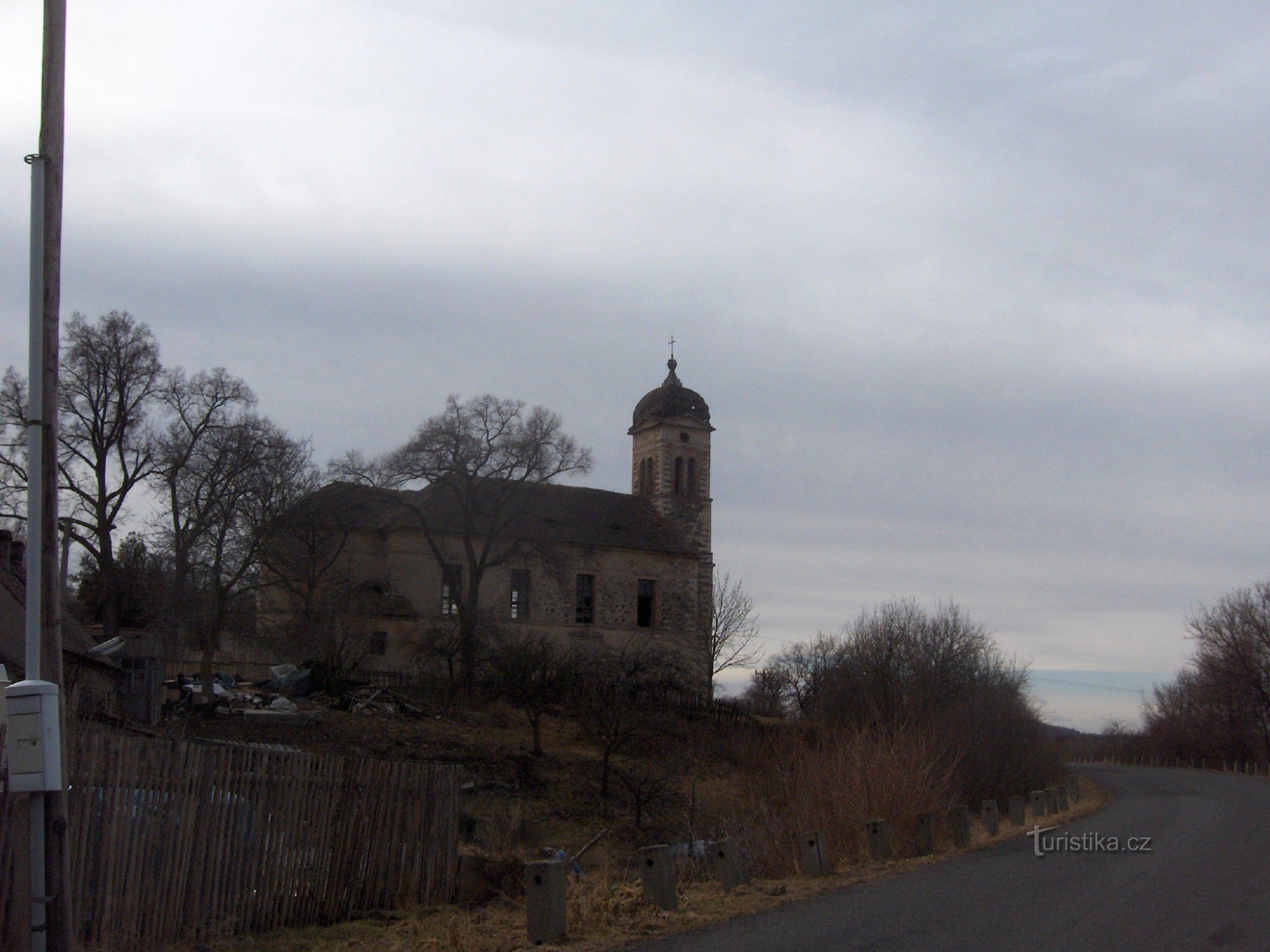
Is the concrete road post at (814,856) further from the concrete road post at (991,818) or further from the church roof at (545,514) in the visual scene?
the church roof at (545,514)

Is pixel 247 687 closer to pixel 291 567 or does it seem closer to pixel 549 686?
pixel 291 567

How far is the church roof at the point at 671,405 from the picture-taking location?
67.8 metres

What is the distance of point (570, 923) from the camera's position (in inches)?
419

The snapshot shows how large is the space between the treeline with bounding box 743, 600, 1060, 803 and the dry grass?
8.72m

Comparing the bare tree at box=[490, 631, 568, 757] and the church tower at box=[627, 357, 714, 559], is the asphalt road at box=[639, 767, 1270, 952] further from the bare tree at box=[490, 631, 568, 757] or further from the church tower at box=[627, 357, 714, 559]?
the church tower at box=[627, 357, 714, 559]

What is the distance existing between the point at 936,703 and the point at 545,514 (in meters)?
29.7

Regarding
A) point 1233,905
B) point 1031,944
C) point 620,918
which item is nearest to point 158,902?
point 620,918

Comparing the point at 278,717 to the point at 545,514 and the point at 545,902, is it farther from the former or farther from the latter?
the point at 545,514

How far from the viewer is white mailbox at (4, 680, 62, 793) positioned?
7.72 metres

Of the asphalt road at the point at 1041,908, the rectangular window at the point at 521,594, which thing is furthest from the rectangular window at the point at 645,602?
the asphalt road at the point at 1041,908

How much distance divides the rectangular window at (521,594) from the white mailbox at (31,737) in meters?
50.7

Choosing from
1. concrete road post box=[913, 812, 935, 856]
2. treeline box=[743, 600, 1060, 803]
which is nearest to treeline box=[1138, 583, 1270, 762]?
treeline box=[743, 600, 1060, 803]

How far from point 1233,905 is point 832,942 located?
4.69 m

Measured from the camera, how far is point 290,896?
440 inches
